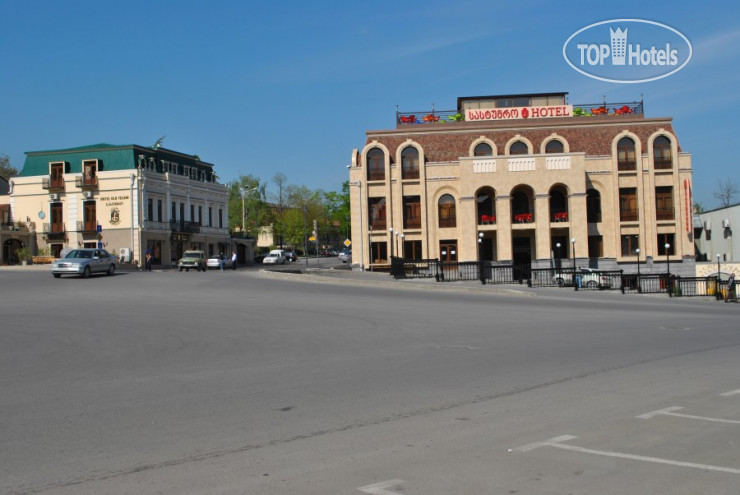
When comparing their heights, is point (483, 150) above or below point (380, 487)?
above

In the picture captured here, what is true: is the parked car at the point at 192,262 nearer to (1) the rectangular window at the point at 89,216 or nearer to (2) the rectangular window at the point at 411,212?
(1) the rectangular window at the point at 89,216

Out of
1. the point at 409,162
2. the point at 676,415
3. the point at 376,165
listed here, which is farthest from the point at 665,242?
the point at 676,415

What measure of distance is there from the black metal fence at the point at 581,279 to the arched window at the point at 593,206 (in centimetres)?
1200

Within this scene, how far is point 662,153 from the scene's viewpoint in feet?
184

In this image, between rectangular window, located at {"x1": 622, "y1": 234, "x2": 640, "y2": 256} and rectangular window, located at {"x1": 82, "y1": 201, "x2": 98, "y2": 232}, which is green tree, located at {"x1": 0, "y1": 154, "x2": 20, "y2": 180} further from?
rectangular window, located at {"x1": 622, "y1": 234, "x2": 640, "y2": 256}

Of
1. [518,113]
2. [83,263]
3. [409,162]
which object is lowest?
[83,263]

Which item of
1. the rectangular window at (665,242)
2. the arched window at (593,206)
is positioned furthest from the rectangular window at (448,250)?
the rectangular window at (665,242)

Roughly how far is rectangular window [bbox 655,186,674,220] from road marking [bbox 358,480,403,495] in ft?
182

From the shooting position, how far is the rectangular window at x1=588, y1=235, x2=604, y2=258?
56.2 meters

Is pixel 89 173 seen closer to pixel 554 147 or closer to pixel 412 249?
pixel 412 249

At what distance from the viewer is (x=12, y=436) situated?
6.94 m

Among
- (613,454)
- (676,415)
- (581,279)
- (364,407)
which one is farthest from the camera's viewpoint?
(581,279)

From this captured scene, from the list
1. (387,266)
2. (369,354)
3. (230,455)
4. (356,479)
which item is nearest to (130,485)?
(230,455)

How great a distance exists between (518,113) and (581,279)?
2201cm
